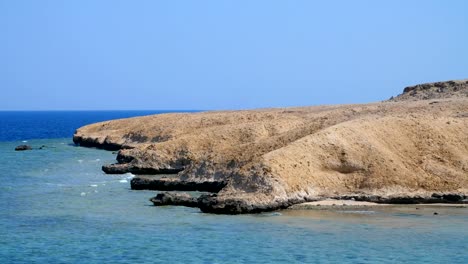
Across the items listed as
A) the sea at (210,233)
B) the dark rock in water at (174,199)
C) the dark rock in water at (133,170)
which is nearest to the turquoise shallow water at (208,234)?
the sea at (210,233)

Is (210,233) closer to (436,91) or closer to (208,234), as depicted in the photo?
(208,234)

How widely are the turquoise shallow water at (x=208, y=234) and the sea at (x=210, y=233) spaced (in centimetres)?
3

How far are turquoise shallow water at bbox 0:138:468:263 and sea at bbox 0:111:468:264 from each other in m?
0.03

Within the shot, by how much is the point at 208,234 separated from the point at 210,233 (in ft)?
0.65

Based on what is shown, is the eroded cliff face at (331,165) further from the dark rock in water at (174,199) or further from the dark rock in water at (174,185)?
the dark rock in water at (174,199)

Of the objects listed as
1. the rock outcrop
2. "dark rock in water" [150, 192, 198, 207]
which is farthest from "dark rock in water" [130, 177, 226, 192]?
the rock outcrop

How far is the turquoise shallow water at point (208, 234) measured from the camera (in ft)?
84.7

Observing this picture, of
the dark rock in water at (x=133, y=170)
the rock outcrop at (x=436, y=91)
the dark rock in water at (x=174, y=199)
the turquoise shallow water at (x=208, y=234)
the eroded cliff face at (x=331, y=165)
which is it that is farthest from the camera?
the rock outcrop at (x=436, y=91)

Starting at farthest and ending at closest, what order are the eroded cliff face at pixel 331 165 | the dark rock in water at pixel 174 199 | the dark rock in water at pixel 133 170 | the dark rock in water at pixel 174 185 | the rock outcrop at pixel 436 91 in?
the rock outcrop at pixel 436 91 → the dark rock in water at pixel 133 170 → the dark rock in water at pixel 174 185 → the dark rock in water at pixel 174 199 → the eroded cliff face at pixel 331 165

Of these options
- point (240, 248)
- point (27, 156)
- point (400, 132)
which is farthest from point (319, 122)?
point (27, 156)

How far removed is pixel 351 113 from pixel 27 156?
1179 inches

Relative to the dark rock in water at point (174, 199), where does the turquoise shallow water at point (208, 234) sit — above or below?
below

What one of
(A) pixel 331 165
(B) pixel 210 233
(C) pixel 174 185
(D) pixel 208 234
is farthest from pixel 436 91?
(D) pixel 208 234

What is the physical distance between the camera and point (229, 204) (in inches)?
1326
